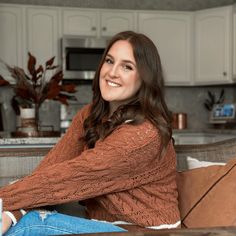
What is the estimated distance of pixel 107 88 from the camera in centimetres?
149

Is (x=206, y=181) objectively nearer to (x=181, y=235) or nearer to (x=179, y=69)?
(x=181, y=235)

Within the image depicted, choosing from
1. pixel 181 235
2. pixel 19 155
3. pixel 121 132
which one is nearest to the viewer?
pixel 181 235

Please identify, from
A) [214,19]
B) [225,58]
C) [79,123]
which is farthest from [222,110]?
[79,123]

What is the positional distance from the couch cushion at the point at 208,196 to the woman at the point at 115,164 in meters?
0.08

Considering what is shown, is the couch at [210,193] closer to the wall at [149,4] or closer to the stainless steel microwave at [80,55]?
the stainless steel microwave at [80,55]

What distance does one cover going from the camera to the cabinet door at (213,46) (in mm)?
4719

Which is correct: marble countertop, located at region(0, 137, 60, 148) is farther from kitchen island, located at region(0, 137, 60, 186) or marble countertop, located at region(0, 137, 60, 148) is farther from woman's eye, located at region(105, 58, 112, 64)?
woman's eye, located at region(105, 58, 112, 64)

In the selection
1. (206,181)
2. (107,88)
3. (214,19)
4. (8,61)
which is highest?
(214,19)

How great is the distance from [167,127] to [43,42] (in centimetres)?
358

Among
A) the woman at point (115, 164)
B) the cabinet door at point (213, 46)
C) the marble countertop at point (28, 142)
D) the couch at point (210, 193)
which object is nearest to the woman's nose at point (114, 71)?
the woman at point (115, 164)

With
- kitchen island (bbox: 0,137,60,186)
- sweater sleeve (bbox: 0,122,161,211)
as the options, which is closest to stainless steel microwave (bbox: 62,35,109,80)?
kitchen island (bbox: 0,137,60,186)

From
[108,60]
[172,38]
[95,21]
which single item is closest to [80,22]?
[95,21]

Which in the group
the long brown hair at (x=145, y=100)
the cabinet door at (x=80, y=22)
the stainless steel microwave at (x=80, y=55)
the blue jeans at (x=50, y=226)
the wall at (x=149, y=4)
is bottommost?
the blue jeans at (x=50, y=226)

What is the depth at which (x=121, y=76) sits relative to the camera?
4.76 ft
